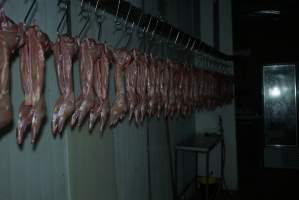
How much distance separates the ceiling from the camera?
198 inches

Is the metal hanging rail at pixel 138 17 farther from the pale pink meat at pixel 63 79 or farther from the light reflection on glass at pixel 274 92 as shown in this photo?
the light reflection on glass at pixel 274 92

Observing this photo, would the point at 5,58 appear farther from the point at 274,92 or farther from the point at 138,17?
the point at 274,92

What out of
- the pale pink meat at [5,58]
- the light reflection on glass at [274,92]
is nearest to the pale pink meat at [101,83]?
the pale pink meat at [5,58]

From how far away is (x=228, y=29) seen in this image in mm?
4316

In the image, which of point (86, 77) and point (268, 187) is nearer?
point (86, 77)

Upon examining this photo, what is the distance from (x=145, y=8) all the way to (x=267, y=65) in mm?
3564

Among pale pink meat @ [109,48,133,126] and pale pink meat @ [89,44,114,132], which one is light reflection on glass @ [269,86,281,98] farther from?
pale pink meat @ [89,44,114,132]

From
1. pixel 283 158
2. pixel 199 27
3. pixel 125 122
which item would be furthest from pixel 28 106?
pixel 283 158

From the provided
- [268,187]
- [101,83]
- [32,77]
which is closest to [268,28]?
[268,187]

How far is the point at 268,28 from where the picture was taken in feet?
17.7

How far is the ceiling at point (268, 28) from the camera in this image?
504cm

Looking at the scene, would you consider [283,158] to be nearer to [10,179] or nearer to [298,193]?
[298,193]

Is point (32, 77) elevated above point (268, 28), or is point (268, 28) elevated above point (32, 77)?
point (268, 28)

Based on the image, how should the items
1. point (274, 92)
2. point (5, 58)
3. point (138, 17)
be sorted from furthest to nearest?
point (274, 92) → point (138, 17) → point (5, 58)
